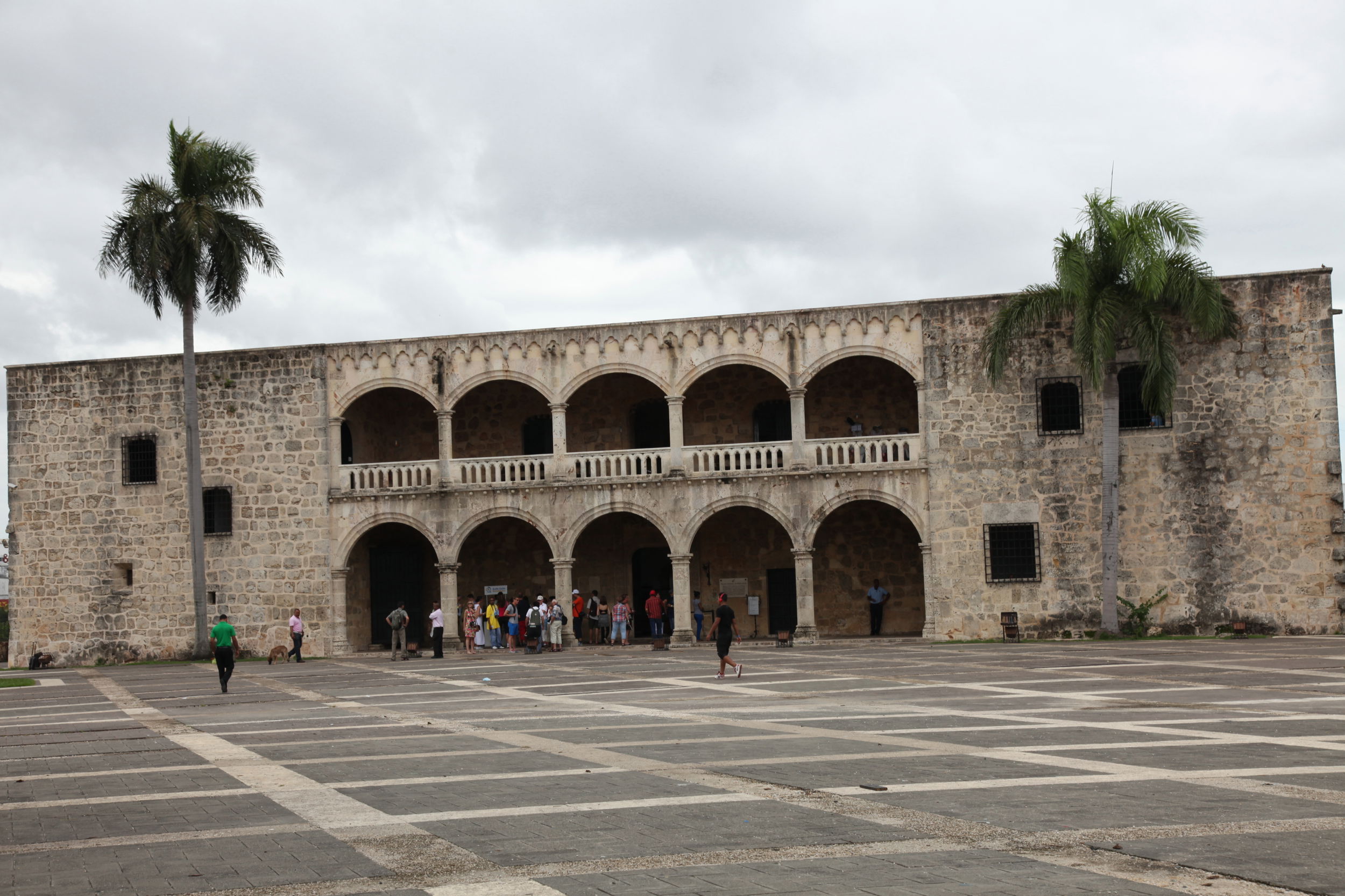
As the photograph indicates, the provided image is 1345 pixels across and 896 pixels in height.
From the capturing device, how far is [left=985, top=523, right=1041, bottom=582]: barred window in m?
28.7

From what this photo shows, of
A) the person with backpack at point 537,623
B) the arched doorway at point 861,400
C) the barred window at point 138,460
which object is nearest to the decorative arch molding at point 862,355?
the arched doorway at point 861,400

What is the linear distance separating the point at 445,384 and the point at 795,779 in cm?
2260

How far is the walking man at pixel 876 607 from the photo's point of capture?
3105cm

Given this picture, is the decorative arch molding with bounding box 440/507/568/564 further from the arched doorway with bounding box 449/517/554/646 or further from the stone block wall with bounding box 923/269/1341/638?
the stone block wall with bounding box 923/269/1341/638

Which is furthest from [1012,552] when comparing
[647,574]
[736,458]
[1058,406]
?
[647,574]

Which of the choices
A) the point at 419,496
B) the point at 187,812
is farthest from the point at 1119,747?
the point at 419,496

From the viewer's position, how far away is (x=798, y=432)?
29953 mm

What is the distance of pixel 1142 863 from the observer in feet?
23.4

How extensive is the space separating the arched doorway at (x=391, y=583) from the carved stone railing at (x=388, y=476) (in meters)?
1.66

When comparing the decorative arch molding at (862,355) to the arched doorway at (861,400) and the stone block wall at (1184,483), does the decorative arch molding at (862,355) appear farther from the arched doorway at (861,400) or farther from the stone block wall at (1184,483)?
the arched doorway at (861,400)

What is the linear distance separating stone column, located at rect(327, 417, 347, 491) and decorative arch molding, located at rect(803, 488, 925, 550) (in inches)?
428

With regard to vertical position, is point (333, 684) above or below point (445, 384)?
below

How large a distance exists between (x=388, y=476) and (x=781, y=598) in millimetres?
9705

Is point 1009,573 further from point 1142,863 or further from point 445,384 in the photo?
point 1142,863
